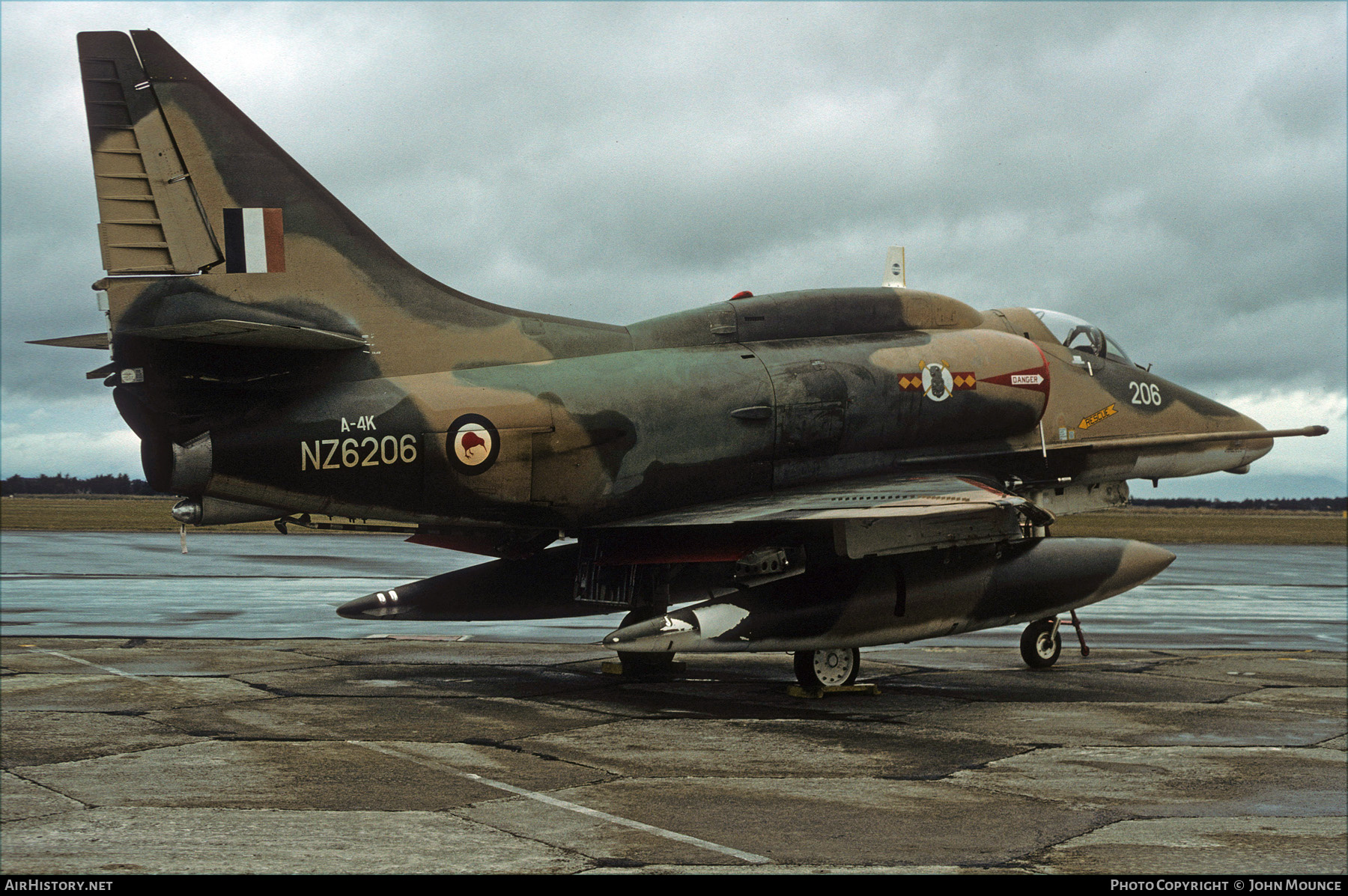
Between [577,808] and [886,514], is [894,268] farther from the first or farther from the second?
[577,808]

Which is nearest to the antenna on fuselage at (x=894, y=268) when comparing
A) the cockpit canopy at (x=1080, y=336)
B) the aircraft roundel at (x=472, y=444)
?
the cockpit canopy at (x=1080, y=336)

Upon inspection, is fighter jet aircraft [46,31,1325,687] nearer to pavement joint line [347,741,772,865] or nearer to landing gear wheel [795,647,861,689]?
landing gear wheel [795,647,861,689]

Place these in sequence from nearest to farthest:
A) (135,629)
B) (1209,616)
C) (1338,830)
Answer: (1338,830) → (135,629) → (1209,616)

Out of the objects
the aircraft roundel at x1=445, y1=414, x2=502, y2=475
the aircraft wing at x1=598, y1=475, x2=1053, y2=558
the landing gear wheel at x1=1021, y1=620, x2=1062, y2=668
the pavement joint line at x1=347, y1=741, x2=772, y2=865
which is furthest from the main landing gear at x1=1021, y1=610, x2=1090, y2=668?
the pavement joint line at x1=347, y1=741, x2=772, y2=865

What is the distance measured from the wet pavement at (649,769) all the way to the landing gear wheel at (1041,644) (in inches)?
12.4

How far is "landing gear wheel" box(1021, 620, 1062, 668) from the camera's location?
1396 cm

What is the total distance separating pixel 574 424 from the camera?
10.9m

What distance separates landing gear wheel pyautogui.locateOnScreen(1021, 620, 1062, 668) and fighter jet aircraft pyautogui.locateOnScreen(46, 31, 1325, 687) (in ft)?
5.29

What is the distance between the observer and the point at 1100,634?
1823 centimetres

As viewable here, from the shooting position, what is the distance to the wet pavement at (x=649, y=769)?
19.5ft

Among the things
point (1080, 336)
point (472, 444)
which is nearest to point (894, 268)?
point (1080, 336)
